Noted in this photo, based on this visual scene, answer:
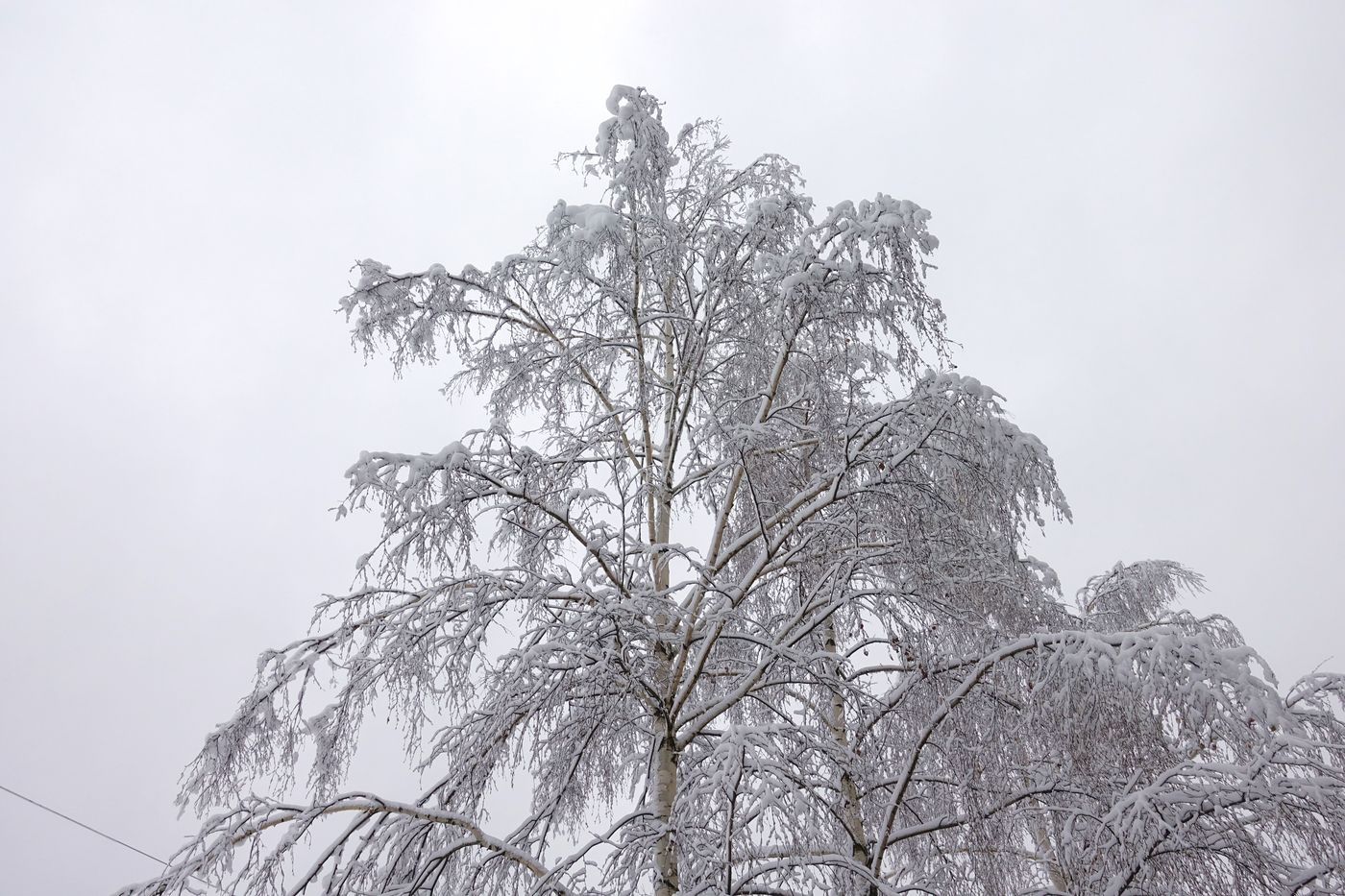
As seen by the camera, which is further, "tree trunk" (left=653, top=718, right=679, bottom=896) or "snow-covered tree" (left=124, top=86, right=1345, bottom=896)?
"tree trunk" (left=653, top=718, right=679, bottom=896)

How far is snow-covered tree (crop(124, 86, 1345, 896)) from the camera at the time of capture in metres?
2.96

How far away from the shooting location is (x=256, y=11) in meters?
124

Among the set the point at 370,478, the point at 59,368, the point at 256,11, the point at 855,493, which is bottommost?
the point at 370,478

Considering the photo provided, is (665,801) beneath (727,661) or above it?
beneath

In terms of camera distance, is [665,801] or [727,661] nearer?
[665,801]

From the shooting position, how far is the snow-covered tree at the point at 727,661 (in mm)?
2957

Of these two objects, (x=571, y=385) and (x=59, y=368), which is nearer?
(x=571, y=385)

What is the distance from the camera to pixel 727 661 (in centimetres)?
497

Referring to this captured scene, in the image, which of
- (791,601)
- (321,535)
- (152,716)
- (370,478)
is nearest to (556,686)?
(370,478)

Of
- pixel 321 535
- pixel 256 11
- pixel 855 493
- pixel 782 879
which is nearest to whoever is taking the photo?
pixel 782 879

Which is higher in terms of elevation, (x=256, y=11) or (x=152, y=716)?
(x=256, y=11)

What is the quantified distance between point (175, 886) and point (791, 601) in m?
3.39

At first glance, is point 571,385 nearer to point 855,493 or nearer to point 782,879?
point 855,493

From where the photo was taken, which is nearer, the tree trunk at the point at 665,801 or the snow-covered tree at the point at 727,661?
the snow-covered tree at the point at 727,661
